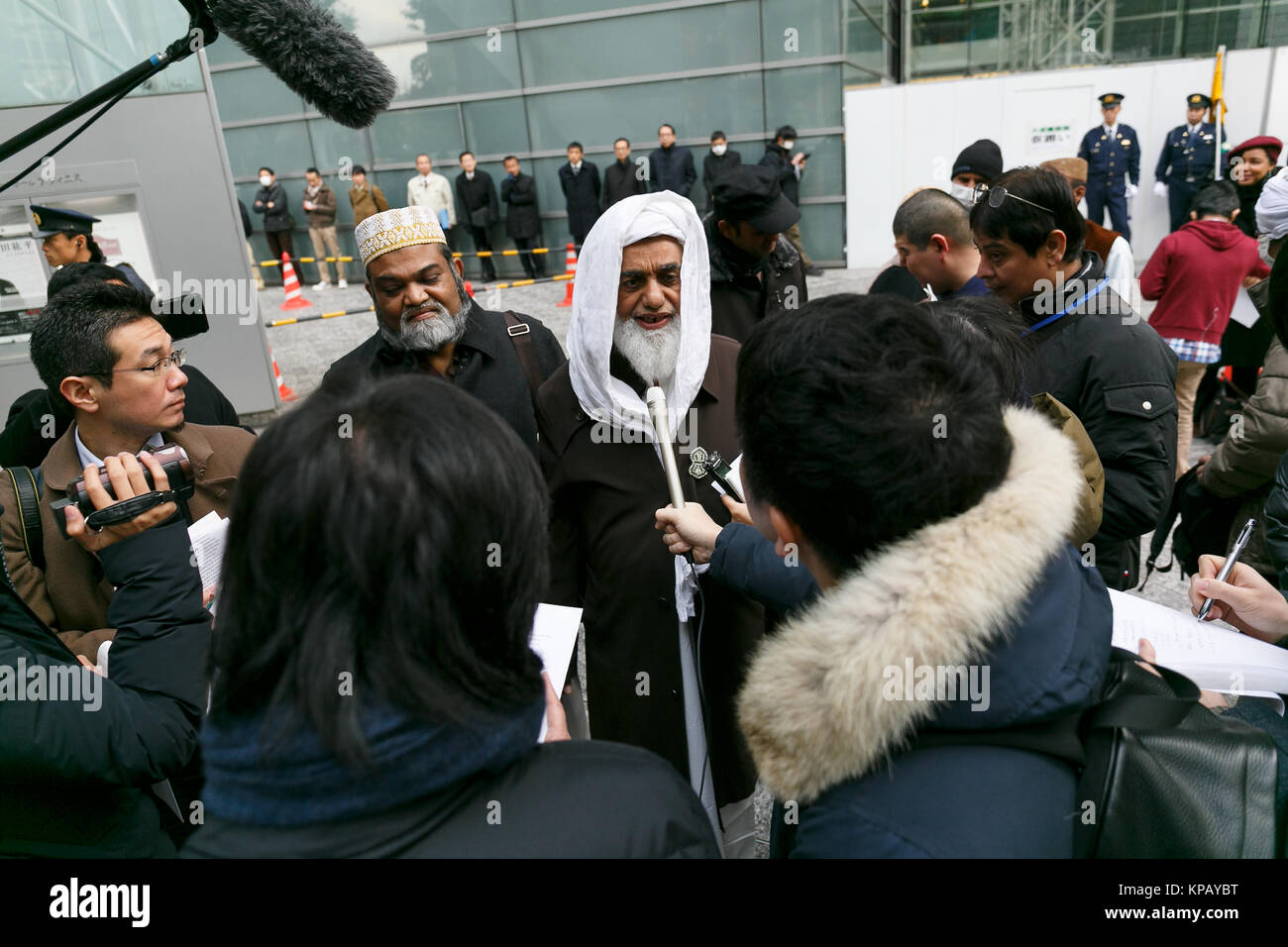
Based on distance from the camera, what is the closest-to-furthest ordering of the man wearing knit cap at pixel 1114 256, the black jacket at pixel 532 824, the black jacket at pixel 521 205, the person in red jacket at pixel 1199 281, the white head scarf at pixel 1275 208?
the black jacket at pixel 532 824 → the white head scarf at pixel 1275 208 → the man wearing knit cap at pixel 1114 256 → the person in red jacket at pixel 1199 281 → the black jacket at pixel 521 205

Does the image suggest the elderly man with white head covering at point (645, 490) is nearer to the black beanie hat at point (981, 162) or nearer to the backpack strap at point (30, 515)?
the backpack strap at point (30, 515)

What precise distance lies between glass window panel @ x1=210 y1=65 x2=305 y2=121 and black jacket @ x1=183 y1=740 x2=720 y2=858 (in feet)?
48.6

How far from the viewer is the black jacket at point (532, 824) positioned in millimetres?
845

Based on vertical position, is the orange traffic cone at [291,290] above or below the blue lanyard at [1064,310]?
below

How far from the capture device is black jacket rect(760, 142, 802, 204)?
11062mm

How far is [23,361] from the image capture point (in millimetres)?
5754

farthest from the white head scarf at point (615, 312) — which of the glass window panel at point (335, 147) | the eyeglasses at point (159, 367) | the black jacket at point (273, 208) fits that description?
the black jacket at point (273, 208)

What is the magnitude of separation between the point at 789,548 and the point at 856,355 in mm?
296

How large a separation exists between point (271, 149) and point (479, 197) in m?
3.99

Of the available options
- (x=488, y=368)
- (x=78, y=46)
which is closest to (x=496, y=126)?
(x=78, y=46)

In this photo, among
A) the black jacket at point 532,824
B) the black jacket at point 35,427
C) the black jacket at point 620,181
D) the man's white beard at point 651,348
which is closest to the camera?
the black jacket at point 532,824

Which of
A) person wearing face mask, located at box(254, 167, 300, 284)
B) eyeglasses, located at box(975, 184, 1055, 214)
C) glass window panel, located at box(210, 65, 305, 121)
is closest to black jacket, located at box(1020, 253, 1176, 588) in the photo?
eyeglasses, located at box(975, 184, 1055, 214)

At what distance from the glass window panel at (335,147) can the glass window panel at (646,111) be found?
9.63ft

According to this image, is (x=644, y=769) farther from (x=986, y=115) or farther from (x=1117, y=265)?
(x=986, y=115)
